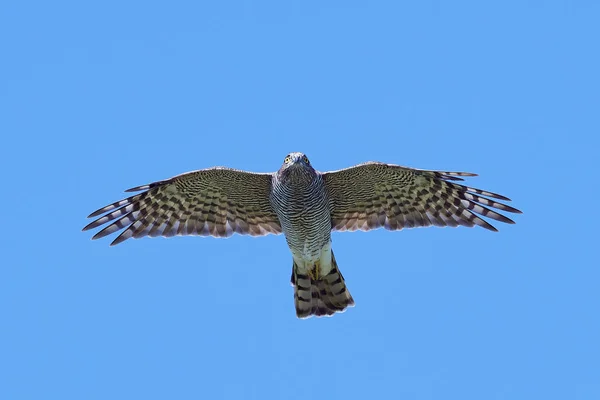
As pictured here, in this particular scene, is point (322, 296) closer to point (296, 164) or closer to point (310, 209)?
point (310, 209)

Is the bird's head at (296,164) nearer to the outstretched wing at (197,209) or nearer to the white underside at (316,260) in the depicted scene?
the outstretched wing at (197,209)

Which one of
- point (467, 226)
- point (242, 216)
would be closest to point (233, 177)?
point (242, 216)

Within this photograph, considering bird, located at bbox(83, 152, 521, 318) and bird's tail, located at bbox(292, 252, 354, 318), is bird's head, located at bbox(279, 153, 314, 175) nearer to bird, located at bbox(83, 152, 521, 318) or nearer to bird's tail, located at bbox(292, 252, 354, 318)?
bird, located at bbox(83, 152, 521, 318)

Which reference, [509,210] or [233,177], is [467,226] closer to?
[509,210]

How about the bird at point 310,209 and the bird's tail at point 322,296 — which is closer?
the bird at point 310,209

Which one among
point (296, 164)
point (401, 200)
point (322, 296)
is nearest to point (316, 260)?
point (322, 296)

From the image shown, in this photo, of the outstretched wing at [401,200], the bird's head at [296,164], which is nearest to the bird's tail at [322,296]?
the outstretched wing at [401,200]

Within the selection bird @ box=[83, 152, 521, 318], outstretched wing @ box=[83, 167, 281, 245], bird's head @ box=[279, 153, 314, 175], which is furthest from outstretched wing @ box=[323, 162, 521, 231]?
outstretched wing @ box=[83, 167, 281, 245]

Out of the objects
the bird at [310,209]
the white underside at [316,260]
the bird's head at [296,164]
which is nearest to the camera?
the bird's head at [296,164]
